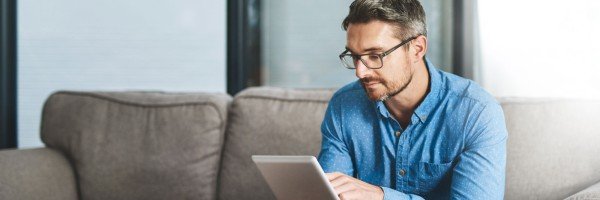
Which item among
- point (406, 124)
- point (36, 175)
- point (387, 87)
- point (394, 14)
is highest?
point (394, 14)

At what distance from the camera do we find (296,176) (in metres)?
1.46

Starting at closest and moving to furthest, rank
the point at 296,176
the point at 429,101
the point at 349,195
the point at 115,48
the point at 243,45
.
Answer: the point at 296,176, the point at 349,195, the point at 429,101, the point at 243,45, the point at 115,48

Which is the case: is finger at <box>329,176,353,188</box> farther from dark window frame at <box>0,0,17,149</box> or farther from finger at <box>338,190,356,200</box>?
dark window frame at <box>0,0,17,149</box>

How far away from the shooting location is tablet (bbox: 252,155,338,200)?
54.6 inches

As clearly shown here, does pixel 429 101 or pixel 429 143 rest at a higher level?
pixel 429 101

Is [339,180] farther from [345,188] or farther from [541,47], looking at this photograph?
[541,47]

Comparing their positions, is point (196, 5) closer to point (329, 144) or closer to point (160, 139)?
point (160, 139)

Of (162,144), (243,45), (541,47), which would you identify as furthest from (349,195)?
(243,45)

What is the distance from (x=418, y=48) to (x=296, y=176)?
1.63 ft

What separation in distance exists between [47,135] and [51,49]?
78 centimetres

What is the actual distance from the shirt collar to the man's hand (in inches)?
9.6

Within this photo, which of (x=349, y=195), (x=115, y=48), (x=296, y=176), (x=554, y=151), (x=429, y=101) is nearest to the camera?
(x=296, y=176)

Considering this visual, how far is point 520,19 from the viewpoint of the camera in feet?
9.09

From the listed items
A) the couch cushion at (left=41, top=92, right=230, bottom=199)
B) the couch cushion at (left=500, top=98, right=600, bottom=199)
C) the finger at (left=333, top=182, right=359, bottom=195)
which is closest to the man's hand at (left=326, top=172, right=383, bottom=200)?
the finger at (left=333, top=182, right=359, bottom=195)
